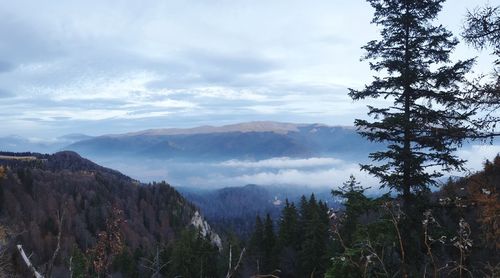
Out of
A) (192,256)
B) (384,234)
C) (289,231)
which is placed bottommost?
(192,256)

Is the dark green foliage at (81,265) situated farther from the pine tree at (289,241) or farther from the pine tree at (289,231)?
the pine tree at (289,231)

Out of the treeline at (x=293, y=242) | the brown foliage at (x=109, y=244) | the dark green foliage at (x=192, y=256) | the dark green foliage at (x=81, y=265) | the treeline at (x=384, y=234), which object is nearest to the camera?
the dark green foliage at (x=81, y=265)

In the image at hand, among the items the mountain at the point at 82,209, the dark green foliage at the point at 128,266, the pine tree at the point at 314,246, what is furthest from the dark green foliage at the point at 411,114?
the mountain at the point at 82,209

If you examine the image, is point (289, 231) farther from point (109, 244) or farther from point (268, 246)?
point (109, 244)

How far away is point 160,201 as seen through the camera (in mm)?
188500

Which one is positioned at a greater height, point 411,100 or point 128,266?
point 411,100

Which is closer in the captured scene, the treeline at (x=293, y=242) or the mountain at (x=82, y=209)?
the treeline at (x=293, y=242)

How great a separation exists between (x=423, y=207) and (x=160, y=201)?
180802 mm

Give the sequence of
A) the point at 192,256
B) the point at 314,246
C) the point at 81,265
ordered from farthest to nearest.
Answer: the point at 192,256
the point at 314,246
the point at 81,265

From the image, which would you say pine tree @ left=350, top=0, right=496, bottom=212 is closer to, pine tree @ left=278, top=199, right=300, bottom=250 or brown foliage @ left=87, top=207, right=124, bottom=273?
brown foliage @ left=87, top=207, right=124, bottom=273

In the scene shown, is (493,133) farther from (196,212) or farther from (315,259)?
(196,212)

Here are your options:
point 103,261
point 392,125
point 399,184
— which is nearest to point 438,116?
point 392,125

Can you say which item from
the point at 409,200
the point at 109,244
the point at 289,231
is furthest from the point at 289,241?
the point at 109,244

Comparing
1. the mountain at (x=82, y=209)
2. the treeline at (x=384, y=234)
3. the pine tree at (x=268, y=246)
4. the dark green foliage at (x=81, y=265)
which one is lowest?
the mountain at (x=82, y=209)
